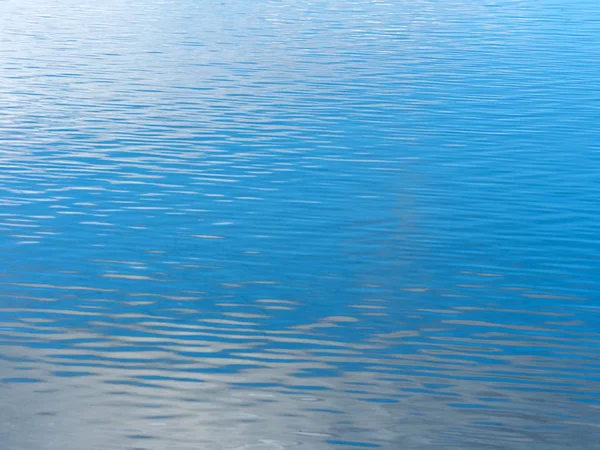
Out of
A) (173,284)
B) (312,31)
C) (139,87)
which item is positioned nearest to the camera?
A: (173,284)

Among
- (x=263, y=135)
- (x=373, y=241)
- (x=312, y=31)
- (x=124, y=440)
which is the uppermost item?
(x=312, y=31)

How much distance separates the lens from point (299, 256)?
13.8 meters

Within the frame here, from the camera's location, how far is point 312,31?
35.4m

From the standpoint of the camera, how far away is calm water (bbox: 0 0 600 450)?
384 inches

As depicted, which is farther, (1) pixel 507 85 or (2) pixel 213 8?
(2) pixel 213 8

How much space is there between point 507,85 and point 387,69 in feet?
13.2

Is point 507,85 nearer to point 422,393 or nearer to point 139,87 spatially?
point 139,87

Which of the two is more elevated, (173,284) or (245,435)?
Result: (173,284)

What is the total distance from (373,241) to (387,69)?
565 inches

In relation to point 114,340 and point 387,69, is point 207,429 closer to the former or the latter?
point 114,340

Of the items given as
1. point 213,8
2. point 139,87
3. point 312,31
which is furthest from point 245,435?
point 213,8

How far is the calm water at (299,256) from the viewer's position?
9766 millimetres

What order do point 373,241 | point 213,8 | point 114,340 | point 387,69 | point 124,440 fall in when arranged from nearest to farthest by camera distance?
point 124,440, point 114,340, point 373,241, point 387,69, point 213,8

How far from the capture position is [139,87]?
25.4 m
